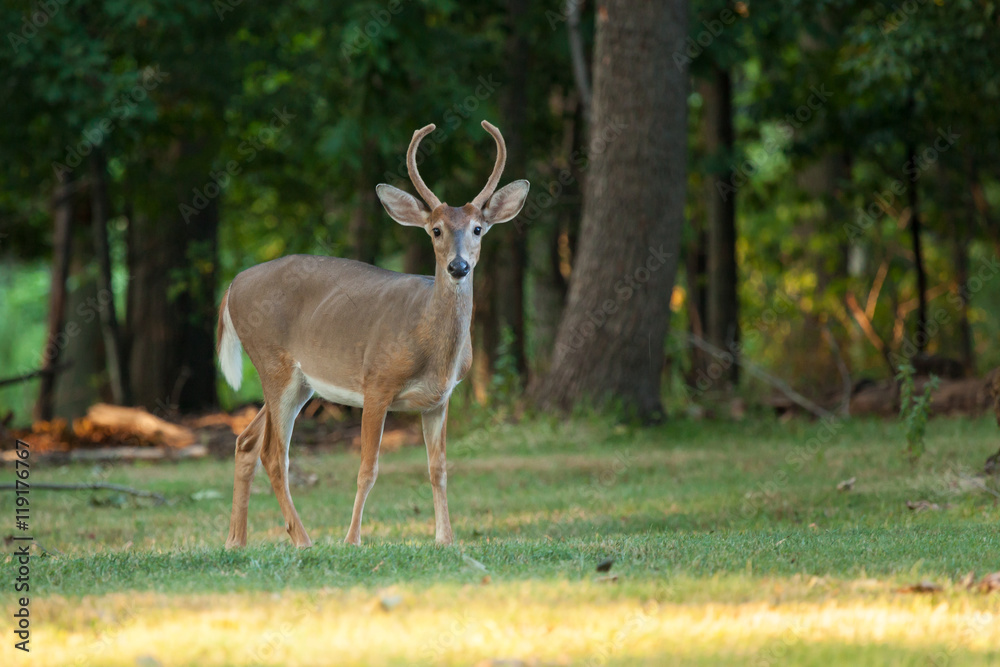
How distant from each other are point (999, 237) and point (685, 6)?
22.9 feet

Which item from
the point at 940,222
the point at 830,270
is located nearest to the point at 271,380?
the point at 830,270

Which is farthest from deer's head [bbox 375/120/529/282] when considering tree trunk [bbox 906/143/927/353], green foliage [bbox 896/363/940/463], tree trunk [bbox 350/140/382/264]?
tree trunk [bbox 906/143/927/353]

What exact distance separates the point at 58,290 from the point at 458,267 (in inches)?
468

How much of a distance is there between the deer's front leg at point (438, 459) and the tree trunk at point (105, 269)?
978 centimetres

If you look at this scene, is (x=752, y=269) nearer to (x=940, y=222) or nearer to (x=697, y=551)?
(x=940, y=222)

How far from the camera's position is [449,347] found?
7.11m

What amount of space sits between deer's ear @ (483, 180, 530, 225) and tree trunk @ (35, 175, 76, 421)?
34.3 ft

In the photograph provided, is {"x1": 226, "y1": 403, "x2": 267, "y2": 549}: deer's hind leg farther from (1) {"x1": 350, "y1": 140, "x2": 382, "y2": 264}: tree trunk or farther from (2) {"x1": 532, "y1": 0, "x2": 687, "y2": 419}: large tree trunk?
(1) {"x1": 350, "y1": 140, "x2": 382, "y2": 264}: tree trunk

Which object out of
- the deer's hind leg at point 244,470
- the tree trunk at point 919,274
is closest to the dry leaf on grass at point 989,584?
the deer's hind leg at point 244,470

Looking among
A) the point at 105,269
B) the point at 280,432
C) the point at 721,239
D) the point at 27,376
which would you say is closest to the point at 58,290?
the point at 105,269

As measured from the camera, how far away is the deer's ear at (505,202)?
7.20 m

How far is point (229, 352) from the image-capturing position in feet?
26.6

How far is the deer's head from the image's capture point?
6.90 metres

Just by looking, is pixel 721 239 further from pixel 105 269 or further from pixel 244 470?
pixel 244 470
